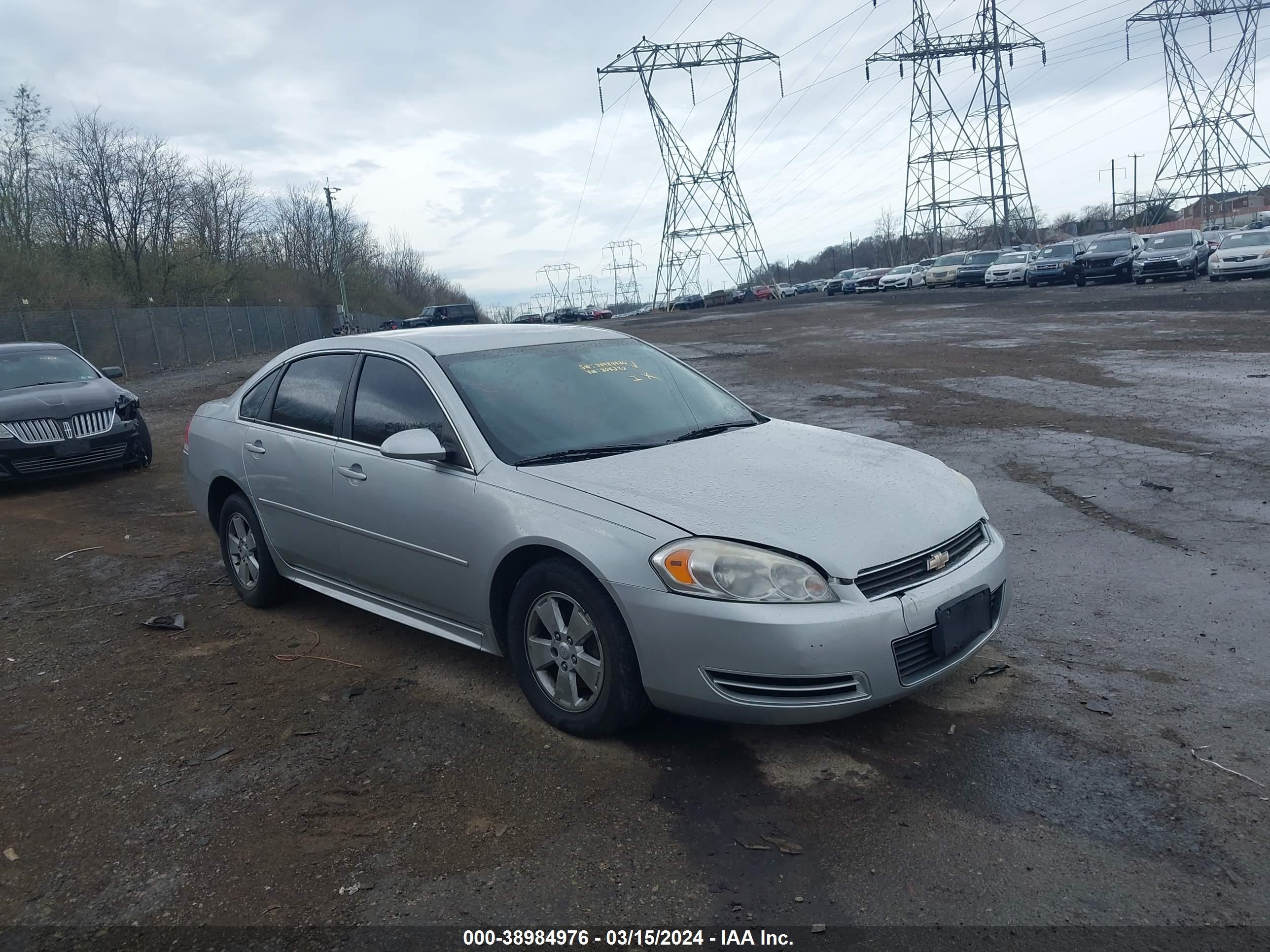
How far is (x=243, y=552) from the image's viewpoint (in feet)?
19.3

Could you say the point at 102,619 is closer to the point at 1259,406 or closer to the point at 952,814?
the point at 952,814

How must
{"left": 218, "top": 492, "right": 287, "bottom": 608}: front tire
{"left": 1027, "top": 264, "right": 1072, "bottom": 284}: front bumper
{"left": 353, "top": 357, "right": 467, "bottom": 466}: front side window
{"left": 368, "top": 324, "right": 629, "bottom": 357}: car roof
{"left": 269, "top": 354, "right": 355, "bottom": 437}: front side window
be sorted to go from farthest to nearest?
{"left": 1027, "top": 264, "right": 1072, "bottom": 284}: front bumper < {"left": 218, "top": 492, "right": 287, "bottom": 608}: front tire < {"left": 269, "top": 354, "right": 355, "bottom": 437}: front side window < {"left": 368, "top": 324, "right": 629, "bottom": 357}: car roof < {"left": 353, "top": 357, "right": 467, "bottom": 466}: front side window

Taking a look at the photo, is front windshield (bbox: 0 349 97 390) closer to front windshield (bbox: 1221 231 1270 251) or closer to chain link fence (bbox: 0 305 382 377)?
chain link fence (bbox: 0 305 382 377)

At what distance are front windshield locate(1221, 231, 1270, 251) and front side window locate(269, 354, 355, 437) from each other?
32.4 meters

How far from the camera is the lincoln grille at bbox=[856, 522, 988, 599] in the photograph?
3434 millimetres

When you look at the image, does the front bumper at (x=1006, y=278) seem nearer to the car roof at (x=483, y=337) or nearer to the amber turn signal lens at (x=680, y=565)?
the car roof at (x=483, y=337)

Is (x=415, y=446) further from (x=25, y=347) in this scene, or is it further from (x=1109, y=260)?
(x=1109, y=260)

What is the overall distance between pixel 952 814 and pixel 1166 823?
637 mm

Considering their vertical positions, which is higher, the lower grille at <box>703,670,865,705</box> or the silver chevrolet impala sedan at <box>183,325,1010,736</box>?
the silver chevrolet impala sedan at <box>183,325,1010,736</box>

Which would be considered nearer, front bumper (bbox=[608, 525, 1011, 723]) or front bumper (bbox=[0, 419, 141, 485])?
front bumper (bbox=[608, 525, 1011, 723])

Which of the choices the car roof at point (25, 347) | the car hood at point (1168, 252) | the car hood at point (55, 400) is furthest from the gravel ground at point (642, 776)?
the car hood at point (1168, 252)

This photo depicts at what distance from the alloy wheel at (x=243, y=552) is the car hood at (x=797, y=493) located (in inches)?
99.3

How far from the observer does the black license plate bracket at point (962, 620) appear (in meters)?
3.54

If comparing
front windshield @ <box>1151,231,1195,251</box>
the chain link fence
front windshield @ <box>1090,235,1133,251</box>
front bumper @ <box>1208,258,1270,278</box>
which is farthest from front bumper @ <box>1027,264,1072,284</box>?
the chain link fence
